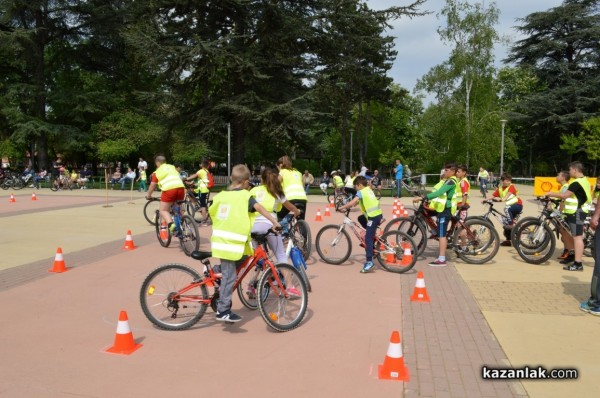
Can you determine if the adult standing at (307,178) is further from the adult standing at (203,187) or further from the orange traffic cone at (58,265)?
the orange traffic cone at (58,265)

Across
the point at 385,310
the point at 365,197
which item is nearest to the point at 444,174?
the point at 365,197

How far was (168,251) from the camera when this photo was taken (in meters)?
9.58

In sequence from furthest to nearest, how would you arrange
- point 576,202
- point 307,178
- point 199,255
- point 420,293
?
point 307,178
point 576,202
point 420,293
point 199,255

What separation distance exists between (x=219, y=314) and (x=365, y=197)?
3.53 metres

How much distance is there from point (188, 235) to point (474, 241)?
5424 millimetres

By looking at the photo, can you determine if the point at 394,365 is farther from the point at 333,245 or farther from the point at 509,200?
the point at 509,200

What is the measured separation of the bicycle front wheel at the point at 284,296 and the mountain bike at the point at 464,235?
12.5 ft

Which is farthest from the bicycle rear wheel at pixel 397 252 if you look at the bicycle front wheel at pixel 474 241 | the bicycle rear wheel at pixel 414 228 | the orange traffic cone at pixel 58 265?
the orange traffic cone at pixel 58 265

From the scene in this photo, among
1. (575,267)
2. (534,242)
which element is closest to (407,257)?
(534,242)

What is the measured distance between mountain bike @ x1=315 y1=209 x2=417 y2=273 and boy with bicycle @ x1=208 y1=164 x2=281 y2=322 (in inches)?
127

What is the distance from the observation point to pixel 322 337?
16.3 feet

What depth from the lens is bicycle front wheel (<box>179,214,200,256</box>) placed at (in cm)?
934

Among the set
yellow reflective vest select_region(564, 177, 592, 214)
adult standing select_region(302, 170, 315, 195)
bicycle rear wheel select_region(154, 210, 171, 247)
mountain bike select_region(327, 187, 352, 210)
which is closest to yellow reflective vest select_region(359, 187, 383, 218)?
yellow reflective vest select_region(564, 177, 592, 214)

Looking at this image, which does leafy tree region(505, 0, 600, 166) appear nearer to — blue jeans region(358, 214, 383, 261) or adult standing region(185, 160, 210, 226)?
adult standing region(185, 160, 210, 226)
